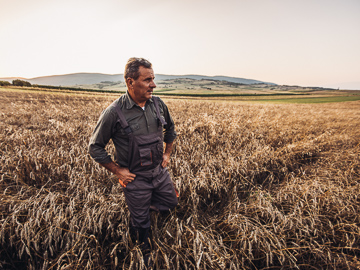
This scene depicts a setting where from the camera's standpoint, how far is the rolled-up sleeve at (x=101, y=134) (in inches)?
78.0

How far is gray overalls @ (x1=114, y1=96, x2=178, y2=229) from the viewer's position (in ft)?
6.84

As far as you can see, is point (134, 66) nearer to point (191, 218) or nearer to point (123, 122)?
point (123, 122)

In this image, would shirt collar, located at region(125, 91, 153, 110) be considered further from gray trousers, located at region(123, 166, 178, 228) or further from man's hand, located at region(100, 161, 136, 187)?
gray trousers, located at region(123, 166, 178, 228)

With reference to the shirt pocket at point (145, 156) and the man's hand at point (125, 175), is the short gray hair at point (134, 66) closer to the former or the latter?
the shirt pocket at point (145, 156)

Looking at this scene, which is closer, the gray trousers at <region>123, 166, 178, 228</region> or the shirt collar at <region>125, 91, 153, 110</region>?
the shirt collar at <region>125, 91, 153, 110</region>

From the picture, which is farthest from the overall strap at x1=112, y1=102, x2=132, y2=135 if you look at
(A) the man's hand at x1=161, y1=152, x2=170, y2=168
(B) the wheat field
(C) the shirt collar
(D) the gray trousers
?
(B) the wheat field

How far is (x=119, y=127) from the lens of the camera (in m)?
2.08

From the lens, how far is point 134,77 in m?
1.98

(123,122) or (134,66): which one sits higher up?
(134,66)

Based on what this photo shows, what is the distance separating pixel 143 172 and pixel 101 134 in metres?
0.77

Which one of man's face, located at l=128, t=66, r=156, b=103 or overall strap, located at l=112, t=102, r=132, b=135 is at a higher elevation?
man's face, located at l=128, t=66, r=156, b=103

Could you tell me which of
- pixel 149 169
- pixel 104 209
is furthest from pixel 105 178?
pixel 149 169

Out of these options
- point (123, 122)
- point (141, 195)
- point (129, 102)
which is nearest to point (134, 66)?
point (129, 102)

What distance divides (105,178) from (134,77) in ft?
8.70
